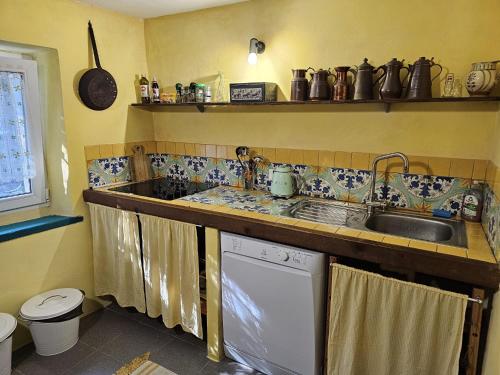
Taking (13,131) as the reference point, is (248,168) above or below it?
below

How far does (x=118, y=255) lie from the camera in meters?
2.22

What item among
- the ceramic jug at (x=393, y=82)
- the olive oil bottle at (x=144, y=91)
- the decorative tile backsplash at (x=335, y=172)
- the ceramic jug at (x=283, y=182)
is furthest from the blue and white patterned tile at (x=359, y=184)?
the olive oil bottle at (x=144, y=91)

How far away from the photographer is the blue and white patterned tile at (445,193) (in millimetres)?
1663

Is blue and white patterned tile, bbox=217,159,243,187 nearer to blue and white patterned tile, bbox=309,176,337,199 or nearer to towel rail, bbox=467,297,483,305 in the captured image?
blue and white patterned tile, bbox=309,176,337,199

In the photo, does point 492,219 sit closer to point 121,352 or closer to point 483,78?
point 483,78

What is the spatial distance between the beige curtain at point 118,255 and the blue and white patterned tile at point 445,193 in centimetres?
172

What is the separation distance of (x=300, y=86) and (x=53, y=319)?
78.2 inches

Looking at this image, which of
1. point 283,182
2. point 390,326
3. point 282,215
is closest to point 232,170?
point 283,182

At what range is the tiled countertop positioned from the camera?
1263 millimetres

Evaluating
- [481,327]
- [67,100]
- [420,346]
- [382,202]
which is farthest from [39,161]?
[481,327]

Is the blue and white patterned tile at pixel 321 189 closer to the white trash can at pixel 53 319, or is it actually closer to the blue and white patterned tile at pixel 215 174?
the blue and white patterned tile at pixel 215 174

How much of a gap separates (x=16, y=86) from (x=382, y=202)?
228 cm

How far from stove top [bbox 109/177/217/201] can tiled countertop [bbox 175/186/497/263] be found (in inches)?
5.9

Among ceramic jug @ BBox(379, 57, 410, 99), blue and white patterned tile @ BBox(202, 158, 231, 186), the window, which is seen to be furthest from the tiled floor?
ceramic jug @ BBox(379, 57, 410, 99)
